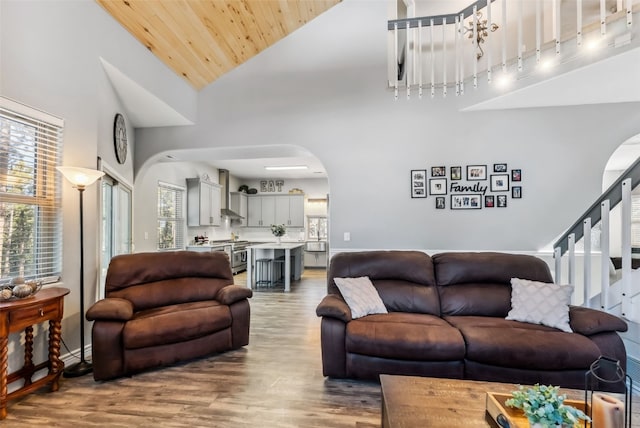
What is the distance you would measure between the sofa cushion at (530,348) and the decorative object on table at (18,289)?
310 cm

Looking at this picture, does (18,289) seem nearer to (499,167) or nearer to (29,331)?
(29,331)

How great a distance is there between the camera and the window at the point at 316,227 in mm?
8875

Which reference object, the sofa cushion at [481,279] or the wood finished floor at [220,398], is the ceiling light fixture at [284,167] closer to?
the sofa cushion at [481,279]

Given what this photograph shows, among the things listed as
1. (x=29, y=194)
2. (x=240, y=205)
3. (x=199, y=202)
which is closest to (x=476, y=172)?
(x=29, y=194)

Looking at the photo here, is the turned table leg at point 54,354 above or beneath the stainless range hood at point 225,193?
beneath

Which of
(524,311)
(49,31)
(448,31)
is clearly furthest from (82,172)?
(448,31)

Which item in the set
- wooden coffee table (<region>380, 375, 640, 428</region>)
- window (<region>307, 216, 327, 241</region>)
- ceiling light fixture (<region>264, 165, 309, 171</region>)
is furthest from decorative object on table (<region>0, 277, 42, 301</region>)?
window (<region>307, 216, 327, 241</region>)

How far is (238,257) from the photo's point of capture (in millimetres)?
7871

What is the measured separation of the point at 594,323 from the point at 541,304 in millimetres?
349

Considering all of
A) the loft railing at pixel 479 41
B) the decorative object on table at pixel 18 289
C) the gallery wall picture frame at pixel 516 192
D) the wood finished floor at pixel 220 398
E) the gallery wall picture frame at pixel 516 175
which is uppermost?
the loft railing at pixel 479 41

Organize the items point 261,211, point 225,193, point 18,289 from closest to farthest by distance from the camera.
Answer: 1. point 18,289
2. point 225,193
3. point 261,211

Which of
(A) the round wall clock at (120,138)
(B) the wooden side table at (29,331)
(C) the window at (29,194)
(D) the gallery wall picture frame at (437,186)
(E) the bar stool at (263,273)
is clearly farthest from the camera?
(E) the bar stool at (263,273)

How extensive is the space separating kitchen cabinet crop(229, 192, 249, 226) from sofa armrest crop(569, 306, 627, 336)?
7.49 meters

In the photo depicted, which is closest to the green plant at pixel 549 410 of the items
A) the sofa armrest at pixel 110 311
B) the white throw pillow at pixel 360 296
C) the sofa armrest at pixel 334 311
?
the sofa armrest at pixel 334 311
